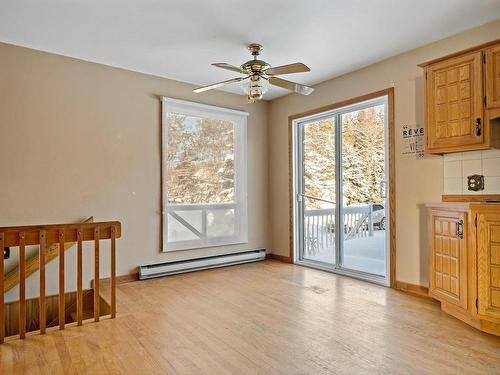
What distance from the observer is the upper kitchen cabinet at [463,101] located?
2739 millimetres

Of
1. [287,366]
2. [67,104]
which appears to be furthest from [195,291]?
[67,104]

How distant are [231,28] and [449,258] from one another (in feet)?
9.29

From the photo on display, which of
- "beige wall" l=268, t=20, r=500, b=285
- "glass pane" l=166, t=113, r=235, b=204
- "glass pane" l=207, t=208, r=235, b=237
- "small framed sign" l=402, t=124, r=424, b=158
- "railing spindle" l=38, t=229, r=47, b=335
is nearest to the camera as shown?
"railing spindle" l=38, t=229, r=47, b=335

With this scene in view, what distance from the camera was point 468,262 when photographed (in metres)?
2.64

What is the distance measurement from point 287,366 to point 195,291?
1.80 m

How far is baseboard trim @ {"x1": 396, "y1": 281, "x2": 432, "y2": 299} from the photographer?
3387 millimetres

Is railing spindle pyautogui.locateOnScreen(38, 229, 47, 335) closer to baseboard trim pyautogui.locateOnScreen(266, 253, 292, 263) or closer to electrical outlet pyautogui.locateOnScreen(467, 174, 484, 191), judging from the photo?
baseboard trim pyautogui.locateOnScreen(266, 253, 292, 263)

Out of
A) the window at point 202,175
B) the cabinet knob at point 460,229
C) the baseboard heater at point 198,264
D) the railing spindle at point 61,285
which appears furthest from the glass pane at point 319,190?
the railing spindle at point 61,285

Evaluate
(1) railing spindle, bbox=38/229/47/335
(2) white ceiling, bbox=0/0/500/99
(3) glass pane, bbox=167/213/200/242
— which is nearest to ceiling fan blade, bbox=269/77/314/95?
(2) white ceiling, bbox=0/0/500/99

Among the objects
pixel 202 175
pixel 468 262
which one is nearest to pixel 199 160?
pixel 202 175

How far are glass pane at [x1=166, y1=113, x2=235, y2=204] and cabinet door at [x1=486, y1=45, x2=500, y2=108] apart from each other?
326 cm

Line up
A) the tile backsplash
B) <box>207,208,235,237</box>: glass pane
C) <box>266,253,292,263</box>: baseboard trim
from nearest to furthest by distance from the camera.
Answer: the tile backsplash → <box>207,208,235,237</box>: glass pane → <box>266,253,292,263</box>: baseboard trim

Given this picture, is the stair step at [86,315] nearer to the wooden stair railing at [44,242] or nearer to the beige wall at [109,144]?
the beige wall at [109,144]

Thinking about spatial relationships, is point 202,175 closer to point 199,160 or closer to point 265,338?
point 199,160
